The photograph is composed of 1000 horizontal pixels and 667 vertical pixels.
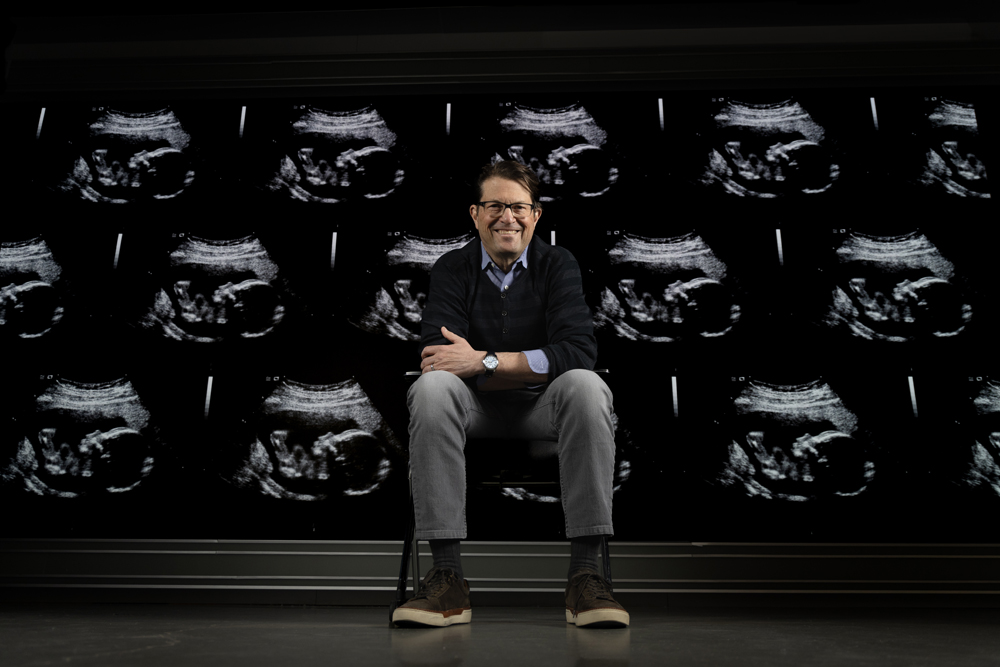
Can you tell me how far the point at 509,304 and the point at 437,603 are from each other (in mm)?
806

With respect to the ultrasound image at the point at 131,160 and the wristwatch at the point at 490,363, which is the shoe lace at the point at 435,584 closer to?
the wristwatch at the point at 490,363

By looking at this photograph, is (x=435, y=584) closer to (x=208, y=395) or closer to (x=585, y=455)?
(x=585, y=455)

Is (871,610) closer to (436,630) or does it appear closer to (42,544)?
(436,630)

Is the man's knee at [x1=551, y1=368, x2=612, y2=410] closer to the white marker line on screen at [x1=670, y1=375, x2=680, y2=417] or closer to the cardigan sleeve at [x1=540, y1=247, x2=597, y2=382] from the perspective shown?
the cardigan sleeve at [x1=540, y1=247, x2=597, y2=382]

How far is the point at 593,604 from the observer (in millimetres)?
1445

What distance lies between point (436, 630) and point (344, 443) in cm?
111

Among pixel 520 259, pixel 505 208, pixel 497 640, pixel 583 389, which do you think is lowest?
pixel 497 640

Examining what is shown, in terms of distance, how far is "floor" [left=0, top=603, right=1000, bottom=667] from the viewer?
3.81ft

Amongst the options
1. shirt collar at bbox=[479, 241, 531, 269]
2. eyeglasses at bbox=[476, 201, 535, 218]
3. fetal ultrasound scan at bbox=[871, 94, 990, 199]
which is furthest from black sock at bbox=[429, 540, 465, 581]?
fetal ultrasound scan at bbox=[871, 94, 990, 199]

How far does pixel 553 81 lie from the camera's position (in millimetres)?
2613

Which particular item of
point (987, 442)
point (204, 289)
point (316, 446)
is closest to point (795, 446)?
point (987, 442)

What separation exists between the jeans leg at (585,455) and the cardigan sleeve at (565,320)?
129 millimetres

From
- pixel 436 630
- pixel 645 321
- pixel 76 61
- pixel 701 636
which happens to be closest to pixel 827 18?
pixel 645 321

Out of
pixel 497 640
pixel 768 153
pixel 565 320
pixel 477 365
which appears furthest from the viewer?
pixel 768 153
